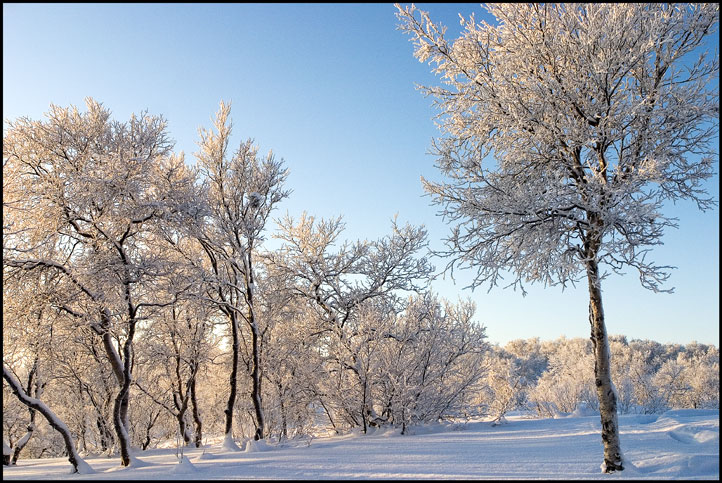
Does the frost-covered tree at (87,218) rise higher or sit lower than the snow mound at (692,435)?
higher

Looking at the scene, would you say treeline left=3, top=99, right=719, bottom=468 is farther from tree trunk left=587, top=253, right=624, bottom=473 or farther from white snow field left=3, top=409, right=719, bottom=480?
tree trunk left=587, top=253, right=624, bottom=473

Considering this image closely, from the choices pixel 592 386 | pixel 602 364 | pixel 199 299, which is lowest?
pixel 592 386

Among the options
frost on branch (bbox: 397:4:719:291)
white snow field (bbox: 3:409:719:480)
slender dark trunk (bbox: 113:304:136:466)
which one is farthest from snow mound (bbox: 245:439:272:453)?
frost on branch (bbox: 397:4:719:291)

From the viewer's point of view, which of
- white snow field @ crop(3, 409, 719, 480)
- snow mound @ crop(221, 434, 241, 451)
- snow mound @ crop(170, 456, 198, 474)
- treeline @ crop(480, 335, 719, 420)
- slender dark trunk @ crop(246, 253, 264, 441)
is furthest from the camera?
treeline @ crop(480, 335, 719, 420)

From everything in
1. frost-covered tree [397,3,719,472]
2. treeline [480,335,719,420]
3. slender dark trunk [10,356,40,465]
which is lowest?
treeline [480,335,719,420]

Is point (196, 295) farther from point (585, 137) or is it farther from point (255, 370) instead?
point (585, 137)

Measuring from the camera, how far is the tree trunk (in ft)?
19.2

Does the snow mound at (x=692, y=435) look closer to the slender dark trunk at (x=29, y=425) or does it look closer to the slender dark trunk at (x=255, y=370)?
the slender dark trunk at (x=255, y=370)

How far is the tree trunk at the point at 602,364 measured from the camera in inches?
230

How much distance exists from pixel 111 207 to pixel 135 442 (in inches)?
778

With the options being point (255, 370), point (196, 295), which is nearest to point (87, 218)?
point (196, 295)

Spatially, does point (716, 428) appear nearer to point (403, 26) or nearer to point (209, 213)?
point (403, 26)

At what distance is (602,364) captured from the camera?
6219 mm

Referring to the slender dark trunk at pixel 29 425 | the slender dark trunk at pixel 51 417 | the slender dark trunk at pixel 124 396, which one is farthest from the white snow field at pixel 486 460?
the slender dark trunk at pixel 29 425
